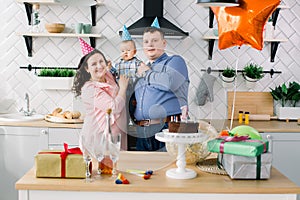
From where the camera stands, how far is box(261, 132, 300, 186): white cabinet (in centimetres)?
416

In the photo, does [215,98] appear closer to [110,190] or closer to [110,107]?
[110,107]

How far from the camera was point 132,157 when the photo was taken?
2549 millimetres

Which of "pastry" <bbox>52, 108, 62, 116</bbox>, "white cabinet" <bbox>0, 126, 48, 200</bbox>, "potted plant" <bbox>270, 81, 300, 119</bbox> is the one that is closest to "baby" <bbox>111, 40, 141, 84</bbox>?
"white cabinet" <bbox>0, 126, 48, 200</bbox>

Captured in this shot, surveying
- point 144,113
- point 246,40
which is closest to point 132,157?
point 144,113

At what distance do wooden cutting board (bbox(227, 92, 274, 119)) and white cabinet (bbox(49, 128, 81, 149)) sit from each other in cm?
162

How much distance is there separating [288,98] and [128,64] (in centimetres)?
277

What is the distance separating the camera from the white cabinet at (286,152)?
13.7ft

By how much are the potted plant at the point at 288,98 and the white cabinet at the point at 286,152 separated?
501mm

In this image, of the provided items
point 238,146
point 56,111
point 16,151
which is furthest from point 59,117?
point 238,146

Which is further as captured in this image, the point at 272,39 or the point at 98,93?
the point at 272,39

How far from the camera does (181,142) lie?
222 centimetres

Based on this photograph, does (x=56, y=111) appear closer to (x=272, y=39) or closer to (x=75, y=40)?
(x=75, y=40)

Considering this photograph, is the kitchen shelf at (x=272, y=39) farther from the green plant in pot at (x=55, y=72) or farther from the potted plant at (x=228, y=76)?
the green plant in pot at (x=55, y=72)

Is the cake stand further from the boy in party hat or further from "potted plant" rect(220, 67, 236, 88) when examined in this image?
"potted plant" rect(220, 67, 236, 88)
